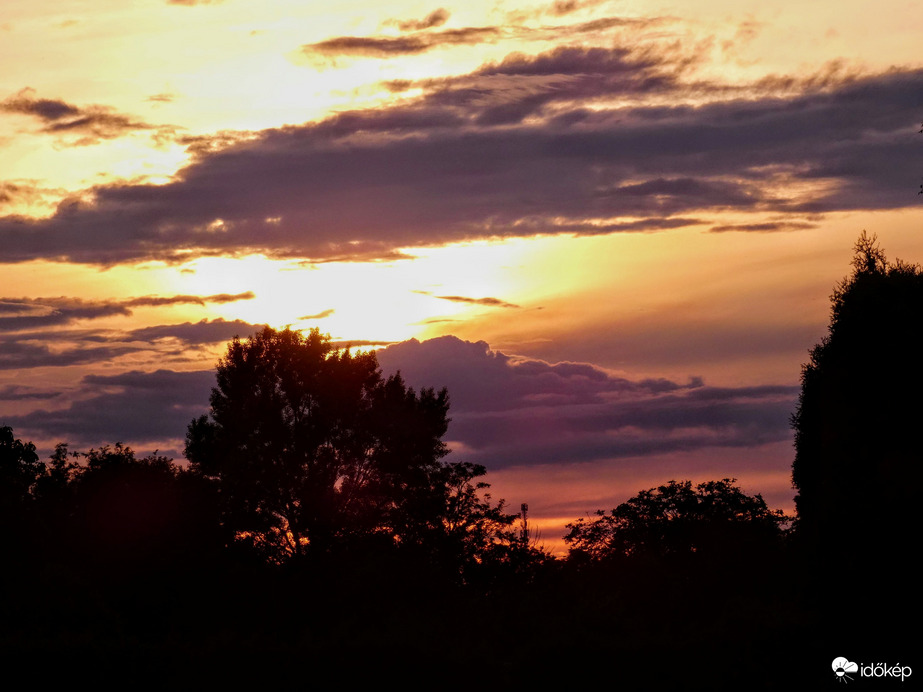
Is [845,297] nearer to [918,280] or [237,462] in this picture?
[918,280]

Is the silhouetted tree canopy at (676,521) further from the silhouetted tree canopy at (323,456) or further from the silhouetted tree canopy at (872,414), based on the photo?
the silhouetted tree canopy at (872,414)

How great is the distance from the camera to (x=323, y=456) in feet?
228

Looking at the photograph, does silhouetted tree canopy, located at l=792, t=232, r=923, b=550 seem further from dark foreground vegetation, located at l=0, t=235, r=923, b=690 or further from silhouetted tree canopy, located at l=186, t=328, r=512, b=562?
silhouetted tree canopy, located at l=186, t=328, r=512, b=562

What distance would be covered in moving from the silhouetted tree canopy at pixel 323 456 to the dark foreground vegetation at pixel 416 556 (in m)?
0.15

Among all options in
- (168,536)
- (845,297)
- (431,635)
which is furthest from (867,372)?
(168,536)

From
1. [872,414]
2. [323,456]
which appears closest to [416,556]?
[323,456]

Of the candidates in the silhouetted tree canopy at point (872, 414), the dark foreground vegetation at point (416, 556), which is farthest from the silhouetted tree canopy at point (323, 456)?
the silhouetted tree canopy at point (872, 414)

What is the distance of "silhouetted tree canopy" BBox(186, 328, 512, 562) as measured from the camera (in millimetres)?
66625

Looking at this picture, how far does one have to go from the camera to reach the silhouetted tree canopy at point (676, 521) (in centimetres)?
5909

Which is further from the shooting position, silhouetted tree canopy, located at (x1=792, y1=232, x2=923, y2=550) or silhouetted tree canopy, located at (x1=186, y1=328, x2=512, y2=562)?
silhouetted tree canopy, located at (x1=186, y1=328, x2=512, y2=562)

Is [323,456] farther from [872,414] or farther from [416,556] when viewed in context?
[872,414]

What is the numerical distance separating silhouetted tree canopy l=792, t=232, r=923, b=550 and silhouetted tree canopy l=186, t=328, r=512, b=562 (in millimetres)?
33835

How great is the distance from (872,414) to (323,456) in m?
44.0

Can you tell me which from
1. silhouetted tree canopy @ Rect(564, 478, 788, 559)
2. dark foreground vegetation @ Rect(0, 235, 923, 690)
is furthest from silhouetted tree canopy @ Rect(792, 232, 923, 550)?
silhouetted tree canopy @ Rect(564, 478, 788, 559)
